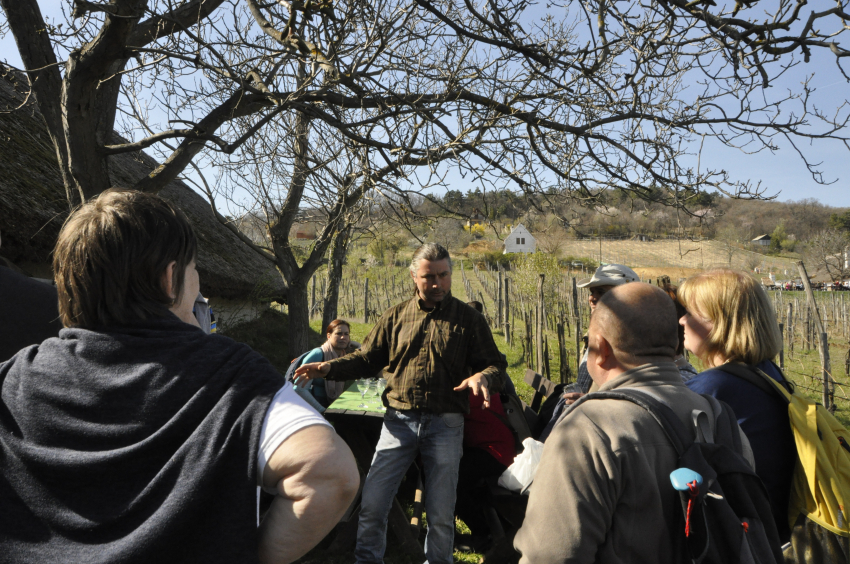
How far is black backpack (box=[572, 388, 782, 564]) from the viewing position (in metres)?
1.12

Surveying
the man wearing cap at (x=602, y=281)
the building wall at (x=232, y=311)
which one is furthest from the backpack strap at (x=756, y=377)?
the building wall at (x=232, y=311)

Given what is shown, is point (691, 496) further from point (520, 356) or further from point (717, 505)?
point (520, 356)

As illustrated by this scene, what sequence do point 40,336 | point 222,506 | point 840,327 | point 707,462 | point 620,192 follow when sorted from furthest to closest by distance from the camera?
1. point 840,327
2. point 620,192
3. point 40,336
4. point 707,462
5. point 222,506

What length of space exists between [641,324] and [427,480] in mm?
1773

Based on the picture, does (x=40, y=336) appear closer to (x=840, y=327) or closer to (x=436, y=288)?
(x=436, y=288)

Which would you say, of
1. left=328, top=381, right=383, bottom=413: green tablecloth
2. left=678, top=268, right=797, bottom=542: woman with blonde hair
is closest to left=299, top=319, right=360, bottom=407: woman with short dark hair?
left=328, top=381, right=383, bottom=413: green tablecloth

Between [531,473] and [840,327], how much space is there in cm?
2136

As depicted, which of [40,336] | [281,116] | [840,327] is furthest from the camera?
[840,327]

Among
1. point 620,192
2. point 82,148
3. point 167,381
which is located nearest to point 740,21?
point 620,192

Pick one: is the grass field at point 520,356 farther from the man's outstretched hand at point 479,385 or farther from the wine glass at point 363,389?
the man's outstretched hand at point 479,385

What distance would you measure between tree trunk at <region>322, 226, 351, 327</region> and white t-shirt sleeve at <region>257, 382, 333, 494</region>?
13.2 feet

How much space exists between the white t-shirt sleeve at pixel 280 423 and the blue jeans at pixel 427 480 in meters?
1.83

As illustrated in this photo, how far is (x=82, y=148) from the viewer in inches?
123

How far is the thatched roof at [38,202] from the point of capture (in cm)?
480
